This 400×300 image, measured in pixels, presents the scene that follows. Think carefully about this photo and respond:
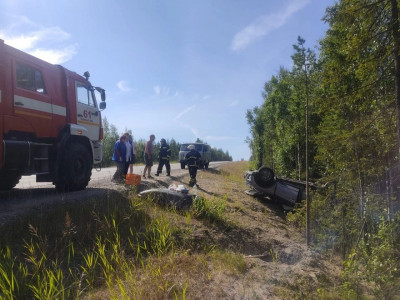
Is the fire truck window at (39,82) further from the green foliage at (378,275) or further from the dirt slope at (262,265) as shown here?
the green foliage at (378,275)

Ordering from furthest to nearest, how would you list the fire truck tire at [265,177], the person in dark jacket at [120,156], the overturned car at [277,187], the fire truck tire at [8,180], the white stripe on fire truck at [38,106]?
the fire truck tire at [265,177] → the overturned car at [277,187] → the person in dark jacket at [120,156] → the fire truck tire at [8,180] → the white stripe on fire truck at [38,106]

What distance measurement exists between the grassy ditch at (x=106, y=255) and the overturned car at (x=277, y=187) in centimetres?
589

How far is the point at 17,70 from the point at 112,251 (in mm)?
4507

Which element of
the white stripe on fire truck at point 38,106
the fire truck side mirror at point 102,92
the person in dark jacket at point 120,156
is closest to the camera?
the white stripe on fire truck at point 38,106

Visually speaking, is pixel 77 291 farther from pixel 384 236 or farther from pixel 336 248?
pixel 336 248

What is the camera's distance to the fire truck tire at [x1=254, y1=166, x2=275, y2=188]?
488 inches

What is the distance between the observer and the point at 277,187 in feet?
40.2

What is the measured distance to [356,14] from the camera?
6785 mm

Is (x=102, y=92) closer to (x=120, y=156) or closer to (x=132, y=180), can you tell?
(x=120, y=156)

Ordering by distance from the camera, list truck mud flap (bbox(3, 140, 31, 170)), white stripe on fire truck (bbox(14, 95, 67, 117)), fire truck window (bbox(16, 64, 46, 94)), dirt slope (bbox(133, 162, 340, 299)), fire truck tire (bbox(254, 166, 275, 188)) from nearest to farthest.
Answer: dirt slope (bbox(133, 162, 340, 299))
truck mud flap (bbox(3, 140, 31, 170))
white stripe on fire truck (bbox(14, 95, 67, 117))
fire truck window (bbox(16, 64, 46, 94))
fire truck tire (bbox(254, 166, 275, 188))

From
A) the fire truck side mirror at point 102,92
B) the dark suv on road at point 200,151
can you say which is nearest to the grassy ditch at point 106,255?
the fire truck side mirror at point 102,92

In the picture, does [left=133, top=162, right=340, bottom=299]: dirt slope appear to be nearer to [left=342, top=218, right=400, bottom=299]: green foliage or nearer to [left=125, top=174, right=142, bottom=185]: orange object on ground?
[left=342, top=218, right=400, bottom=299]: green foliage

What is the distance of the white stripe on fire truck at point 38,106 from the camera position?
21.4ft

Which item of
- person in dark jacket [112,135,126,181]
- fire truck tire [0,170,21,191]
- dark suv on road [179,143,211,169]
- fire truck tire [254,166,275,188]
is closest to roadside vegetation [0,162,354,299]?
fire truck tire [0,170,21,191]
